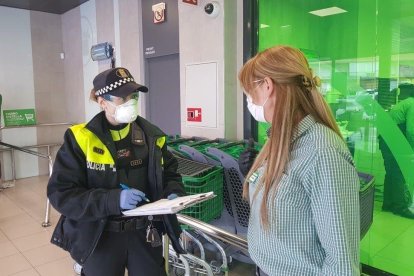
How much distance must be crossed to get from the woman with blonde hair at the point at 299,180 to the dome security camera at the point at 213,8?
9.01ft

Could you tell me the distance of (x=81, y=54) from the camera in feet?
21.3

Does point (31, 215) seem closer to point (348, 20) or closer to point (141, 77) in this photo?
point (141, 77)

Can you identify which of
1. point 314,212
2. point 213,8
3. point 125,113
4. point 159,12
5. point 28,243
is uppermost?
point 159,12

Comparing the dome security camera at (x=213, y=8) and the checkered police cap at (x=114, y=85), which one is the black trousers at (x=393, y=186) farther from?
the checkered police cap at (x=114, y=85)

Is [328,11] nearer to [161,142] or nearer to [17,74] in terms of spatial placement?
[161,142]

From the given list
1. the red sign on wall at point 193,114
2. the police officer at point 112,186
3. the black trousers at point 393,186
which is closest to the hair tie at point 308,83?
the police officer at point 112,186

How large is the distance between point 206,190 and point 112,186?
1.07 m

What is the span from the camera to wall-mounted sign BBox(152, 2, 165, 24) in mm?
4547

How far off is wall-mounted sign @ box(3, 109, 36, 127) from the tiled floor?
146 centimetres

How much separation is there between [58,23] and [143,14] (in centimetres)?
297

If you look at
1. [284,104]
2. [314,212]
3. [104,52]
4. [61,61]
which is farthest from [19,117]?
[314,212]

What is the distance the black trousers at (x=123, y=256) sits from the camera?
1.64 metres

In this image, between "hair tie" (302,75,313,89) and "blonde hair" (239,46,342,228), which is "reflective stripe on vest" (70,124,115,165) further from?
"hair tie" (302,75,313,89)

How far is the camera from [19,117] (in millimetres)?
6586
